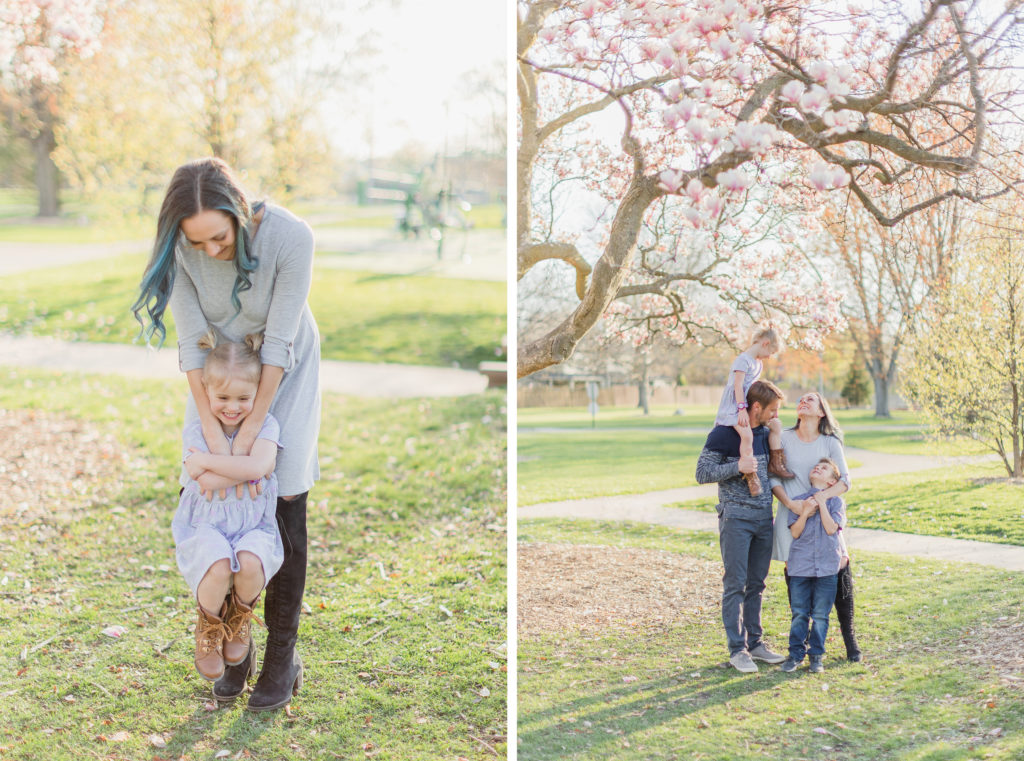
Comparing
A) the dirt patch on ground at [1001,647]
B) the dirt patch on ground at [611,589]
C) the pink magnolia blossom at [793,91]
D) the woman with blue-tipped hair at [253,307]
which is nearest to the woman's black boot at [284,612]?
the woman with blue-tipped hair at [253,307]

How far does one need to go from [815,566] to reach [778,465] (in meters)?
0.34

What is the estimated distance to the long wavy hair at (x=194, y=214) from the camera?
7.29 ft

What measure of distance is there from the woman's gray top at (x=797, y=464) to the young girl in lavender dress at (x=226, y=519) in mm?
1607

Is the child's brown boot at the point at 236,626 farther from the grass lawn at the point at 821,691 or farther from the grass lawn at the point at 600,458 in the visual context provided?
the grass lawn at the point at 600,458

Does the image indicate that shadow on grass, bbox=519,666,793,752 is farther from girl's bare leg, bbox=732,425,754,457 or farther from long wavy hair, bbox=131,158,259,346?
long wavy hair, bbox=131,158,259,346

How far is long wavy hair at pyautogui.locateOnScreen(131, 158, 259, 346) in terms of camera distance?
2.22 m

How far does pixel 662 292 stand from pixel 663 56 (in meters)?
0.94

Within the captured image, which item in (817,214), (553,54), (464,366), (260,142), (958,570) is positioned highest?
(260,142)

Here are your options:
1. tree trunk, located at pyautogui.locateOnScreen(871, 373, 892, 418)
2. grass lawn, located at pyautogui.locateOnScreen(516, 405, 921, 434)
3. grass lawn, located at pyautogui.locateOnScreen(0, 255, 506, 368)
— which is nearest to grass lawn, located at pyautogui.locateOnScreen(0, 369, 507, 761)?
grass lawn, located at pyautogui.locateOnScreen(516, 405, 921, 434)

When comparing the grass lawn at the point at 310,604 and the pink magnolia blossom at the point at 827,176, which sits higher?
the pink magnolia blossom at the point at 827,176

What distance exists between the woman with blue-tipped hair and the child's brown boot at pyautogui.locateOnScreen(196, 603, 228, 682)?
0.20 feet

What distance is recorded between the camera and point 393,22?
10414 mm

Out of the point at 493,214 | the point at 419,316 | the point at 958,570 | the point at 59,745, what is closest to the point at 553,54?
the point at 958,570

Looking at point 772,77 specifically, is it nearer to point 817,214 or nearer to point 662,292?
point 817,214
